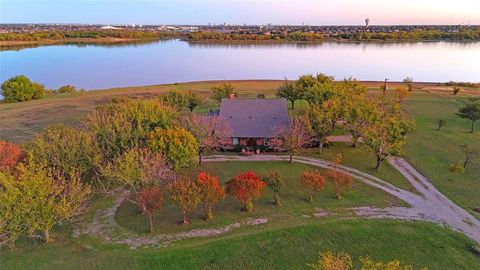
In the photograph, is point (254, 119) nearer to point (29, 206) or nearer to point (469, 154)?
point (469, 154)

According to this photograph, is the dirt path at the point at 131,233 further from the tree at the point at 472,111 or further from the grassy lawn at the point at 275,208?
the tree at the point at 472,111

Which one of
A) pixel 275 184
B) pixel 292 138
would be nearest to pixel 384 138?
pixel 292 138

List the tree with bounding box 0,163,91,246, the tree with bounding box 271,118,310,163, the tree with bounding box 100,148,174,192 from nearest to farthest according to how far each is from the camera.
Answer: the tree with bounding box 0,163,91,246 → the tree with bounding box 100,148,174,192 → the tree with bounding box 271,118,310,163

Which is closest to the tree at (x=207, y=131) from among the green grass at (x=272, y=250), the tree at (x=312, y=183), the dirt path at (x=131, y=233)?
the tree at (x=312, y=183)

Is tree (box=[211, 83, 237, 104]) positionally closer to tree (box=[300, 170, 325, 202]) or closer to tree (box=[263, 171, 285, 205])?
tree (box=[263, 171, 285, 205])

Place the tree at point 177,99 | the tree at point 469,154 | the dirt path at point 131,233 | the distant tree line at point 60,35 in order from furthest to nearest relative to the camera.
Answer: the distant tree line at point 60,35 < the tree at point 177,99 < the tree at point 469,154 < the dirt path at point 131,233

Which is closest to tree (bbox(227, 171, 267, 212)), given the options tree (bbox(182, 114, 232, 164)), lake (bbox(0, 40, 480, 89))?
tree (bbox(182, 114, 232, 164))
